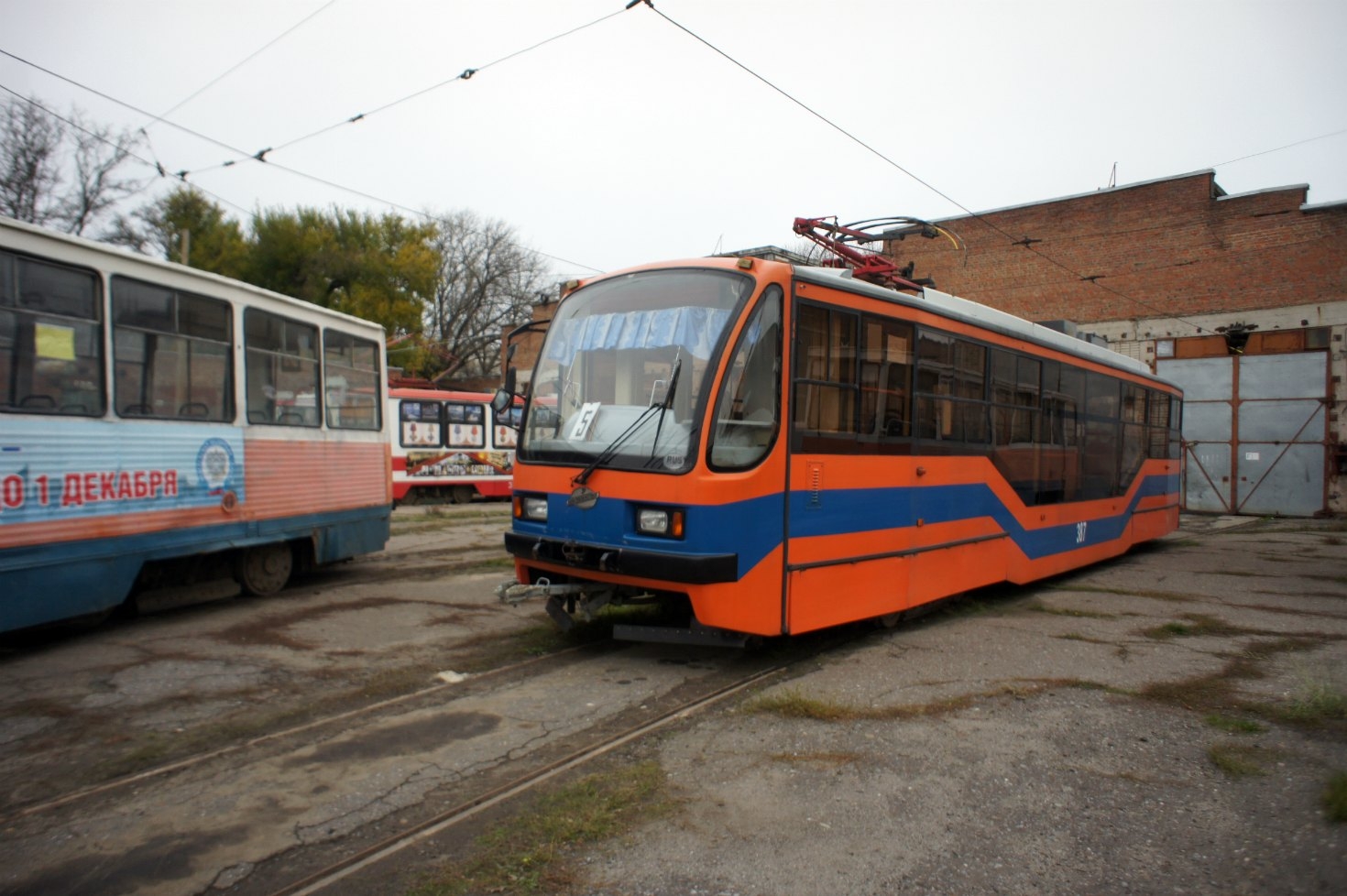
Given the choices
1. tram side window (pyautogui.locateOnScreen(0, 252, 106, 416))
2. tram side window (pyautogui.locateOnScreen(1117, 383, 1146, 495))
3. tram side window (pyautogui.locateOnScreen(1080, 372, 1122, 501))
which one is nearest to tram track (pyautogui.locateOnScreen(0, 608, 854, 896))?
tram side window (pyautogui.locateOnScreen(0, 252, 106, 416))

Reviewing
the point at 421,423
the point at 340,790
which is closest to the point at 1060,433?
the point at 340,790

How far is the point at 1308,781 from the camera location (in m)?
4.20

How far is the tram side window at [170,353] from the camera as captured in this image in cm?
706

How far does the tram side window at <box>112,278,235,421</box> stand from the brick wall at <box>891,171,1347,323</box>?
21.2m

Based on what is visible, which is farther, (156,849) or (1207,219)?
(1207,219)

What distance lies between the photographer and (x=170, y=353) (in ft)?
24.7

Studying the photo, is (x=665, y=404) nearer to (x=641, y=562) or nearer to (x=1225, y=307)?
(x=641, y=562)

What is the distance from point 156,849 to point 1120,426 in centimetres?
1199

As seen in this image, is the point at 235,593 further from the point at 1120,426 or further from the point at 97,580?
the point at 1120,426

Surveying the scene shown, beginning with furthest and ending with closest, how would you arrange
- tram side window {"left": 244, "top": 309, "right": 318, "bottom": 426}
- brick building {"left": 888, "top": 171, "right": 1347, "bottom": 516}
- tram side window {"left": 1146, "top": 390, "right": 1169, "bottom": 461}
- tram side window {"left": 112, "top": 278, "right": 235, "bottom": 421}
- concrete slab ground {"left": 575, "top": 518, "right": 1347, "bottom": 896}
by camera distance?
brick building {"left": 888, "top": 171, "right": 1347, "bottom": 516} < tram side window {"left": 1146, "top": 390, "right": 1169, "bottom": 461} < tram side window {"left": 244, "top": 309, "right": 318, "bottom": 426} < tram side window {"left": 112, "top": 278, "right": 235, "bottom": 421} < concrete slab ground {"left": 575, "top": 518, "right": 1347, "bottom": 896}

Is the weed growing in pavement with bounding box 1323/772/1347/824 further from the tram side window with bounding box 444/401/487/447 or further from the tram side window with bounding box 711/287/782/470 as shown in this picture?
the tram side window with bounding box 444/401/487/447

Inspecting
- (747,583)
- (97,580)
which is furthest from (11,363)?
(747,583)

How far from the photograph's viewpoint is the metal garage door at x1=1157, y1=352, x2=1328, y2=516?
21.9m

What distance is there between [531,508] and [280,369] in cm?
404
